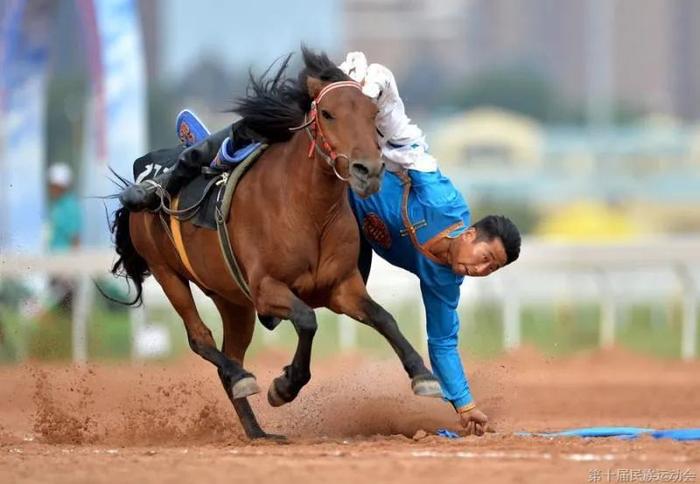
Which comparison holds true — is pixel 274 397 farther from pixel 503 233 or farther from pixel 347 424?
pixel 503 233

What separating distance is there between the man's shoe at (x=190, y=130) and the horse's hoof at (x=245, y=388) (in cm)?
173

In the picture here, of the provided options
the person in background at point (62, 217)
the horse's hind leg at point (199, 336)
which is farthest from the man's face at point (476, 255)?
the person in background at point (62, 217)

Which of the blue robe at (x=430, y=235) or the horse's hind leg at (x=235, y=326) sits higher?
the blue robe at (x=430, y=235)

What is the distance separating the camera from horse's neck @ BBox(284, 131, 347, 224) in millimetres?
7688

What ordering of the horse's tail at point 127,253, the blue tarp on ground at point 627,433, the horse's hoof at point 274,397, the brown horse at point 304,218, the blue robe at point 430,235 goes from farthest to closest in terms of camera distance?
the horse's tail at point 127,253 < the blue robe at point 430,235 < the horse's hoof at point 274,397 < the blue tarp on ground at point 627,433 < the brown horse at point 304,218

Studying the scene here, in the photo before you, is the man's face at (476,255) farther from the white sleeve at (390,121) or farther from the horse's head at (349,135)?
the horse's head at (349,135)

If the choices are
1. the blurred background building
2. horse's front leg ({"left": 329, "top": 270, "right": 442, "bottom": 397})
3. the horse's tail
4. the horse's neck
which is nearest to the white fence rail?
the blurred background building

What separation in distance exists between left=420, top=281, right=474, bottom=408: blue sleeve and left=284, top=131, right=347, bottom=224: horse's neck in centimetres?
108

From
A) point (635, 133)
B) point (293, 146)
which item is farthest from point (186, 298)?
point (635, 133)

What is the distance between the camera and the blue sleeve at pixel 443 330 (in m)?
8.55

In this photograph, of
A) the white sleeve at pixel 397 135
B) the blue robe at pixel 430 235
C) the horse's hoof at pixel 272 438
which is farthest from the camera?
the blue robe at pixel 430 235

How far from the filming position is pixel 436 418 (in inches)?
357

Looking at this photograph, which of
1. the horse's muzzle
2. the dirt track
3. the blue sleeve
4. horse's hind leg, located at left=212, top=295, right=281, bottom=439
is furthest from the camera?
horse's hind leg, located at left=212, top=295, right=281, bottom=439

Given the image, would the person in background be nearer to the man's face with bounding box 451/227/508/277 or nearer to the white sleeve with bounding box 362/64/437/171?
the white sleeve with bounding box 362/64/437/171
